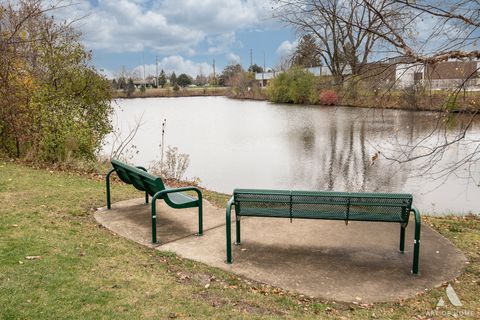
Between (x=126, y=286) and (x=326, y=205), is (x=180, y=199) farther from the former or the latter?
(x=326, y=205)

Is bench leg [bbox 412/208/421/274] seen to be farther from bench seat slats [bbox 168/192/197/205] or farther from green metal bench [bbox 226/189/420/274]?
bench seat slats [bbox 168/192/197/205]

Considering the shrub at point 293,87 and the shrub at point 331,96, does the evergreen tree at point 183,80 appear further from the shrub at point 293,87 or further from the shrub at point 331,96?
the shrub at point 331,96

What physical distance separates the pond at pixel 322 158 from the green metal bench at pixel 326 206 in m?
1.40

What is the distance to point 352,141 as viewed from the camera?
20078 millimetres

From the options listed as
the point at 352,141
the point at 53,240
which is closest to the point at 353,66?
the point at 53,240

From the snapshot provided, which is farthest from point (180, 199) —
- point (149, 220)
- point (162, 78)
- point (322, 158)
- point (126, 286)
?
point (162, 78)

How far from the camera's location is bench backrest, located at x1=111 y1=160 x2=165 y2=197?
5.27m

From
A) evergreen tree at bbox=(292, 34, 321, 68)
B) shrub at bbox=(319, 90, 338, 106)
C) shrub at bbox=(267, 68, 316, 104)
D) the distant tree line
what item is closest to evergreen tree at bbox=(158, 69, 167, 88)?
shrub at bbox=(267, 68, 316, 104)

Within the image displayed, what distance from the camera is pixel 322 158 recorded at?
16281 millimetres

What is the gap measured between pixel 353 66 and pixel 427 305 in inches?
150

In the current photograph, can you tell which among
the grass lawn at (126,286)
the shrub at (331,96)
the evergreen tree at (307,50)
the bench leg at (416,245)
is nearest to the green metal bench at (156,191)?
the grass lawn at (126,286)

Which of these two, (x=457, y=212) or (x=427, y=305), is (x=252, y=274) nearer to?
(x=427, y=305)

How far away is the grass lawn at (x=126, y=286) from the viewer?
11.7 feet

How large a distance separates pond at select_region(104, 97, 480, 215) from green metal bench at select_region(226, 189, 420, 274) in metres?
1.40
